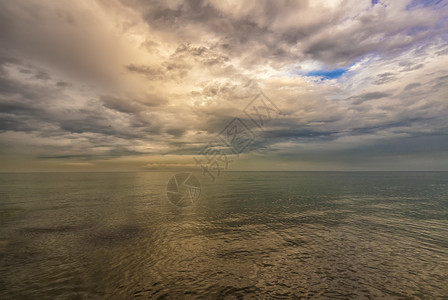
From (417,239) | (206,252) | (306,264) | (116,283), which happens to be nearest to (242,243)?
(206,252)

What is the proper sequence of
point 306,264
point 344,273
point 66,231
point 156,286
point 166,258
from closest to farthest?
1. point 156,286
2. point 344,273
3. point 306,264
4. point 166,258
5. point 66,231

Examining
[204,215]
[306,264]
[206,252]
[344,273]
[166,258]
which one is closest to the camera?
[344,273]

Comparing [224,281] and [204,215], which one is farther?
[204,215]

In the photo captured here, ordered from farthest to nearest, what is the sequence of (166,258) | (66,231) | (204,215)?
(204,215)
(66,231)
(166,258)

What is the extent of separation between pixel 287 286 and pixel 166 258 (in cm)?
1286

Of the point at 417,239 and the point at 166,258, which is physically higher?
the point at 166,258

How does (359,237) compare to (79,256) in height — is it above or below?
below

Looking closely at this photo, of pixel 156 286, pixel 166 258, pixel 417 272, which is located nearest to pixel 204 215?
pixel 166 258

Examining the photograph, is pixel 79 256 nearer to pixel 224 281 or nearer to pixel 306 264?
pixel 224 281

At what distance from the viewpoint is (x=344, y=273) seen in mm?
19703

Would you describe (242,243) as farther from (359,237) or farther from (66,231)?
(66,231)

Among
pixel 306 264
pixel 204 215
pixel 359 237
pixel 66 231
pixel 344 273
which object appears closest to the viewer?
pixel 344 273

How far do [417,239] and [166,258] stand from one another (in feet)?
110

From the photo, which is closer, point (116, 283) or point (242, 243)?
point (116, 283)
